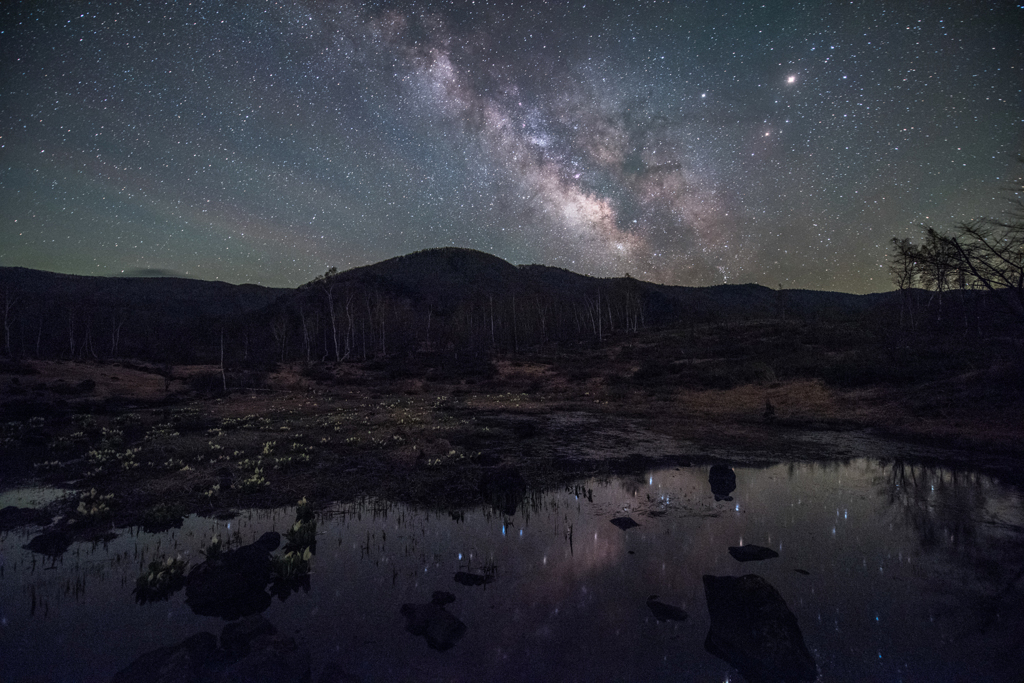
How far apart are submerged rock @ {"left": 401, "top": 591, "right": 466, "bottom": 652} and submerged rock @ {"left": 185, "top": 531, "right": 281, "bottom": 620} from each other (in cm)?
245

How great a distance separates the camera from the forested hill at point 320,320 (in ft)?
243

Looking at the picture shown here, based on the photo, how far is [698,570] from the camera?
7629 millimetres

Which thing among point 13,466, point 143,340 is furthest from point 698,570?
point 143,340

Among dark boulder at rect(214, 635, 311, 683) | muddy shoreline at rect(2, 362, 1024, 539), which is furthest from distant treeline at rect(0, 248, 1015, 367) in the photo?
dark boulder at rect(214, 635, 311, 683)

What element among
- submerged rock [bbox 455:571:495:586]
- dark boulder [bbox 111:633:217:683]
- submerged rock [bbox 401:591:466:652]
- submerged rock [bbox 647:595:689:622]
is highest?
dark boulder [bbox 111:633:217:683]

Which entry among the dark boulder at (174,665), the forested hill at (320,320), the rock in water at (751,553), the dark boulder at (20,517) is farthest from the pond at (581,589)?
the forested hill at (320,320)

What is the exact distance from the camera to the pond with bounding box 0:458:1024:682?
215 inches

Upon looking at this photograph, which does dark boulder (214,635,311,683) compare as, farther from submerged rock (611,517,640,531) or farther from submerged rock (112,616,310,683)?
submerged rock (611,517,640,531)

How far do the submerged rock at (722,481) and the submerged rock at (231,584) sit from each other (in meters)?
10.6

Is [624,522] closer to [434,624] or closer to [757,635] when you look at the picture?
[757,635]

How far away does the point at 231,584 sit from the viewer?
22.2ft

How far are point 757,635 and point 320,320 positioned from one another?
375 ft

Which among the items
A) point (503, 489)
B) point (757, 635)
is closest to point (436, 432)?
point (503, 489)

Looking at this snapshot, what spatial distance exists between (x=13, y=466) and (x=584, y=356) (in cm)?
5177
